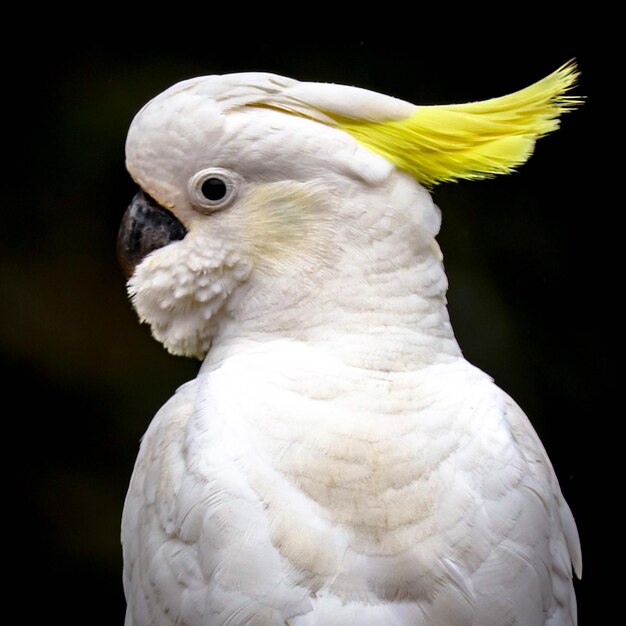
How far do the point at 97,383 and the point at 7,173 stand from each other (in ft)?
2.07

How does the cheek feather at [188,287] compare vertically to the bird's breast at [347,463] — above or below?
above

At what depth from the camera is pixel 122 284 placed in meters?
2.70

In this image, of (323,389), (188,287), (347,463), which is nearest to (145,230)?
(188,287)

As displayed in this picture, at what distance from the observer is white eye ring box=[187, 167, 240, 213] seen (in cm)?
153

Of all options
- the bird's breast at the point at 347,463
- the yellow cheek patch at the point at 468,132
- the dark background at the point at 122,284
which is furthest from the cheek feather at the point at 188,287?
the dark background at the point at 122,284

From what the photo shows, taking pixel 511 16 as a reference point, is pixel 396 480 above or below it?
below

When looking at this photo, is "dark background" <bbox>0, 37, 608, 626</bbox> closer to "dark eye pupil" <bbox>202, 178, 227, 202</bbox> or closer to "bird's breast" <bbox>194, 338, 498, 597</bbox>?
"dark eye pupil" <bbox>202, 178, 227, 202</bbox>

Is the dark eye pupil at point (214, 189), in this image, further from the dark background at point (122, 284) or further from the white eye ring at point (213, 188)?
the dark background at point (122, 284)

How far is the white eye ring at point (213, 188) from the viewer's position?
1.53m

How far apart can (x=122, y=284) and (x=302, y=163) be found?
131cm

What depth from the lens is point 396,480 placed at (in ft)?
4.55

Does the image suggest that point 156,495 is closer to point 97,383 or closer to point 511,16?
point 97,383

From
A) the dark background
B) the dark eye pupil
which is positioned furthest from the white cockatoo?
the dark background

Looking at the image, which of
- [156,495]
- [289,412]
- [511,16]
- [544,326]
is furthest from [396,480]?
[511,16]
